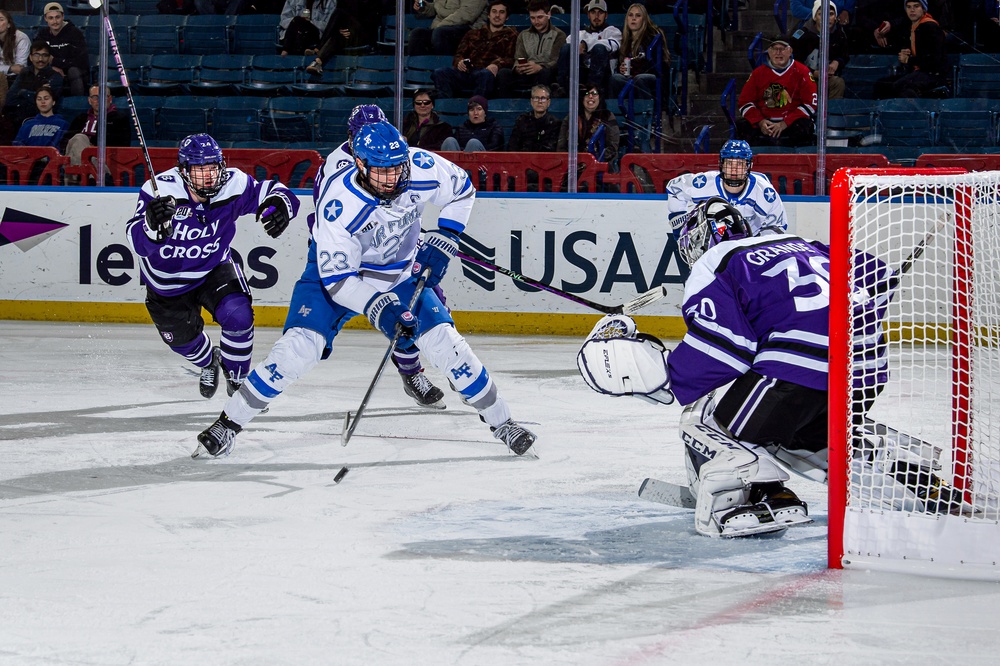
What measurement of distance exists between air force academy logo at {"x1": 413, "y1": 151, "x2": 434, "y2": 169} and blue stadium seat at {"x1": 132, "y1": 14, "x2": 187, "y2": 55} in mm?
4329

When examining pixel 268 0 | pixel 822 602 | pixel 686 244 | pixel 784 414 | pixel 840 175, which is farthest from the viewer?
pixel 268 0

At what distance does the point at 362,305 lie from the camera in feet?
13.8

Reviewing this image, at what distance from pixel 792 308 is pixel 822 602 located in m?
0.69

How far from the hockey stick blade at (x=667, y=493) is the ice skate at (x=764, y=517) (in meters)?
0.34

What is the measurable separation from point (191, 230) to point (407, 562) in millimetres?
2948

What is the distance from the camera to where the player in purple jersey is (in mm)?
2975

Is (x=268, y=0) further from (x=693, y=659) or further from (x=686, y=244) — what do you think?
(x=693, y=659)

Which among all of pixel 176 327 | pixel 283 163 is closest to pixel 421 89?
pixel 283 163

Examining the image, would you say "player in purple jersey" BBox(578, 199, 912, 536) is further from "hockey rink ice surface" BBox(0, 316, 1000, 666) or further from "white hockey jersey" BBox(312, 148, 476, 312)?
"white hockey jersey" BBox(312, 148, 476, 312)

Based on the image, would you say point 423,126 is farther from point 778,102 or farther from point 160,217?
point 160,217

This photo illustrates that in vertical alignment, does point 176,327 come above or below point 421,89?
below

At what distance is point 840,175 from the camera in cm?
283

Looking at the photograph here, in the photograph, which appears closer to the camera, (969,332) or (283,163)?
(969,332)

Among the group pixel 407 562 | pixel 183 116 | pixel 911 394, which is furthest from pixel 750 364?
pixel 183 116
